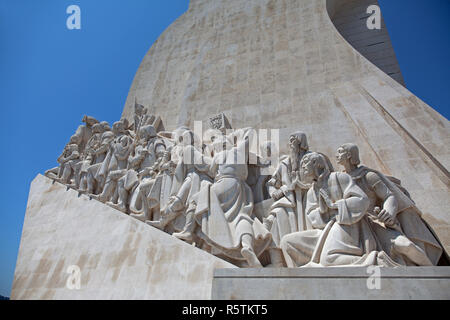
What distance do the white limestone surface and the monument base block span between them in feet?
1.89

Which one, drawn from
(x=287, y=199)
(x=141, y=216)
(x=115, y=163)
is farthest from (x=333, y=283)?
(x=115, y=163)

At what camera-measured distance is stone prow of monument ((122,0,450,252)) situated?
14.9 ft

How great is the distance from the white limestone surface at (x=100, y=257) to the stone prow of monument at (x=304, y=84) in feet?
8.70

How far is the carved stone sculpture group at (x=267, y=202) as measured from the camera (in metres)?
3.40

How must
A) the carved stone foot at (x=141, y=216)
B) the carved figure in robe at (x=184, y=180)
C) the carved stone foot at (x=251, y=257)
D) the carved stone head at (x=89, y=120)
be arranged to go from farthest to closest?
the carved stone head at (x=89, y=120) → the carved stone foot at (x=141, y=216) → the carved figure in robe at (x=184, y=180) → the carved stone foot at (x=251, y=257)

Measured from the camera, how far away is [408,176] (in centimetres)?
434

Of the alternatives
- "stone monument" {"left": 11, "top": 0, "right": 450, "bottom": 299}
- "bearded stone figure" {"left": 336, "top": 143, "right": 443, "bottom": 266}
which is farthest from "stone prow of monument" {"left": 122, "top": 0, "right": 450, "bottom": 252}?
"bearded stone figure" {"left": 336, "top": 143, "right": 443, "bottom": 266}

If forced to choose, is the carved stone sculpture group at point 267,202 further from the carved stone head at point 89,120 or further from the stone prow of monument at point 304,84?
the carved stone head at point 89,120

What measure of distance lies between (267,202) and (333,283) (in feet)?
5.74

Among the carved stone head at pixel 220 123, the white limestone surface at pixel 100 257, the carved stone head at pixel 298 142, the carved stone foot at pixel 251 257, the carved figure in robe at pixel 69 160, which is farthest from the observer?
the carved figure in robe at pixel 69 160

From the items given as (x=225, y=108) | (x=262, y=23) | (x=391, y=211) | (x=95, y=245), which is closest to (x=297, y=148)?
(x=391, y=211)

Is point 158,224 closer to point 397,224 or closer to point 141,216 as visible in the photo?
point 141,216

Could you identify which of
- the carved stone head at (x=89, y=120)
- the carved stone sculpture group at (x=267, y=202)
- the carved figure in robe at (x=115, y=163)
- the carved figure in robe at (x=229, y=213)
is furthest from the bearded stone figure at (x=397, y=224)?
the carved stone head at (x=89, y=120)

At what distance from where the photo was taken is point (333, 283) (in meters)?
2.89
